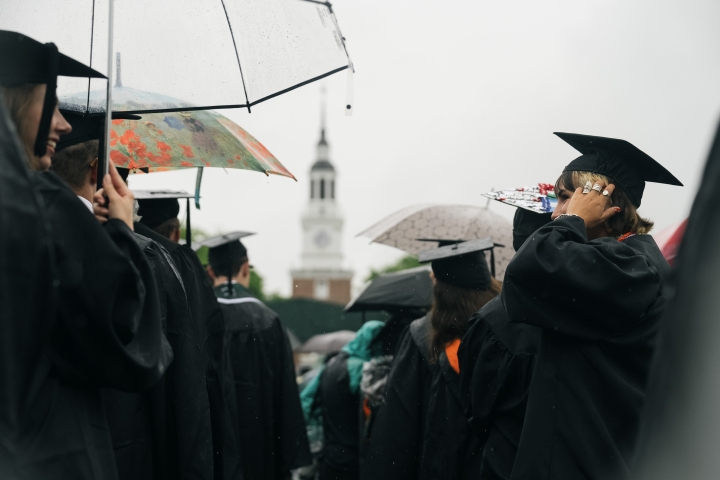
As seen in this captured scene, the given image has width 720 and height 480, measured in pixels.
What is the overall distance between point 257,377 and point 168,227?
1719mm

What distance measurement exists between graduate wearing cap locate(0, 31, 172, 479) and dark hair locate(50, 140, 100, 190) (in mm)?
302

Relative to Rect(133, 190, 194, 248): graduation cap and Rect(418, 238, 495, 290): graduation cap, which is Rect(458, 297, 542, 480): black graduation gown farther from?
Rect(133, 190, 194, 248): graduation cap

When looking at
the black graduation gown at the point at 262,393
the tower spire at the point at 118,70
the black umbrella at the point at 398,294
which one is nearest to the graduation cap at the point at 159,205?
the tower spire at the point at 118,70

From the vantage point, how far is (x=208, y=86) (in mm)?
2963

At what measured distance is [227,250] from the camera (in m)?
5.37

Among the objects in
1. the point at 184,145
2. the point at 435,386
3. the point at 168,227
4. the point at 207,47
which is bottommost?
the point at 435,386

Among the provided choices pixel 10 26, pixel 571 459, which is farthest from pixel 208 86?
pixel 571 459

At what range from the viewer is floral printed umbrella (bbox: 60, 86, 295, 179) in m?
3.07

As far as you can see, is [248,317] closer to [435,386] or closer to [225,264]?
[225,264]

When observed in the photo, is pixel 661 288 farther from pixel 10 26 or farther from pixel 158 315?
pixel 10 26

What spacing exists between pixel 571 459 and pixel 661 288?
2.02 ft

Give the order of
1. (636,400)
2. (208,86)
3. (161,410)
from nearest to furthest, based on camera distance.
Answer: (636,400) → (161,410) → (208,86)

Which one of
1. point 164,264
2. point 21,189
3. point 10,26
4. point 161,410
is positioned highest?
point 10,26

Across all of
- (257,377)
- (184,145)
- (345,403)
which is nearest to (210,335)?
(184,145)
